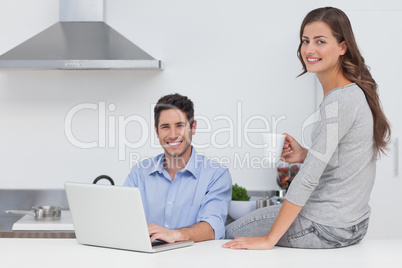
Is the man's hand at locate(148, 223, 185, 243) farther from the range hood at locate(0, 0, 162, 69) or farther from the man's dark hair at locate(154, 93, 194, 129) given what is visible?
the range hood at locate(0, 0, 162, 69)

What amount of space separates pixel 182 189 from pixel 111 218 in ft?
2.62

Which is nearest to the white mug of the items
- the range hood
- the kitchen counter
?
the range hood

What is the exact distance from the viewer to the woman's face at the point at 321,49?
1943 millimetres

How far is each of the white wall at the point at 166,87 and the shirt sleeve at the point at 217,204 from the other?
1.11 m

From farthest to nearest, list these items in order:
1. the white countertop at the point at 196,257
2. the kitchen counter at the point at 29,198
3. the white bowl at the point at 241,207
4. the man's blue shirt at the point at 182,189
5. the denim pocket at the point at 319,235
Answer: the kitchen counter at the point at 29,198 → the white bowl at the point at 241,207 → the man's blue shirt at the point at 182,189 → the denim pocket at the point at 319,235 → the white countertop at the point at 196,257

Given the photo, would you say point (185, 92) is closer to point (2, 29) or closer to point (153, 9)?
point (153, 9)

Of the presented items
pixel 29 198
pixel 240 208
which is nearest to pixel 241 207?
pixel 240 208

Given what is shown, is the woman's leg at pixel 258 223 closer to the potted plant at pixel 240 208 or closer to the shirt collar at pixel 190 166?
the shirt collar at pixel 190 166

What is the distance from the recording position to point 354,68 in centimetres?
195

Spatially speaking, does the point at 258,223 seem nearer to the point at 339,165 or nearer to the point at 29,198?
the point at 339,165

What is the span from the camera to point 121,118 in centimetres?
367

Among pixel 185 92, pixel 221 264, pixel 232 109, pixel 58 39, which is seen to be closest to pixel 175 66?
pixel 185 92

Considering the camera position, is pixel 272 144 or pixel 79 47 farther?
pixel 79 47

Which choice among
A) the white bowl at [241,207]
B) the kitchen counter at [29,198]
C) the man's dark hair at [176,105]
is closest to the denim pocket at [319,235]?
the man's dark hair at [176,105]
